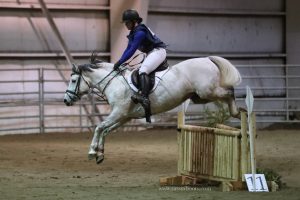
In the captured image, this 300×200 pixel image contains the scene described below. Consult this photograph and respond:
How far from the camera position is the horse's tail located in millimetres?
8258

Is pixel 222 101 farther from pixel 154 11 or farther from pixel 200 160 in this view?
pixel 154 11

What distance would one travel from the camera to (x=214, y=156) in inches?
295

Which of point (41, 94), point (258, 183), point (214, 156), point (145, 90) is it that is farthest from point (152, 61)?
point (41, 94)

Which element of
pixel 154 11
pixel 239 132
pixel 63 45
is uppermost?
pixel 154 11

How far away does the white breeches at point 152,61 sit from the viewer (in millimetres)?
8250

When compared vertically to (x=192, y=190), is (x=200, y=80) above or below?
above

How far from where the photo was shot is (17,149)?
1173cm

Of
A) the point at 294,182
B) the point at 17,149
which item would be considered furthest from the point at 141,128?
the point at 294,182

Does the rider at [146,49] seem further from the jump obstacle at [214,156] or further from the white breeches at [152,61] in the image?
the jump obstacle at [214,156]

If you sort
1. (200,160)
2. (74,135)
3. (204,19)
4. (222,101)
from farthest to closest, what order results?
(204,19) < (74,135) < (222,101) < (200,160)

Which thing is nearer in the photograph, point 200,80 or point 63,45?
point 200,80

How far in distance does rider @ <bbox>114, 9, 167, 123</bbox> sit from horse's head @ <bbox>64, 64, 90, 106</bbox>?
1.76 ft

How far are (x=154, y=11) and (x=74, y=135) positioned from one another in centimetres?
371

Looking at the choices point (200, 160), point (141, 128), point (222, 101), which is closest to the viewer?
point (200, 160)
